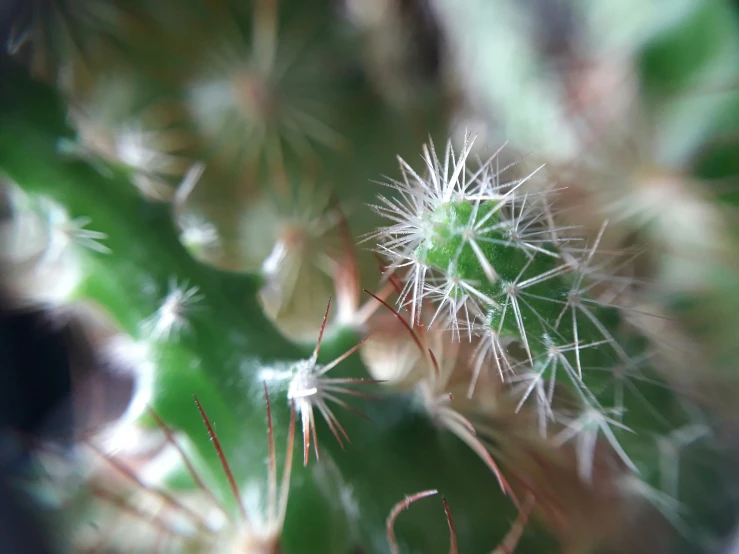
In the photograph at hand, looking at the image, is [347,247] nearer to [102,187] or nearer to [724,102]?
[102,187]

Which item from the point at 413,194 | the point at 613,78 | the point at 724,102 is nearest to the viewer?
the point at 413,194

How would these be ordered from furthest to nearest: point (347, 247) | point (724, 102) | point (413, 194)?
point (724, 102) → point (347, 247) → point (413, 194)

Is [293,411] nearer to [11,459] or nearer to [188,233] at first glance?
[188,233]

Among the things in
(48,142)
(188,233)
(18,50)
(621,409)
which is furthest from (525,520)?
(18,50)

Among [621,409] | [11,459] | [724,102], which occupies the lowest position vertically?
[11,459]

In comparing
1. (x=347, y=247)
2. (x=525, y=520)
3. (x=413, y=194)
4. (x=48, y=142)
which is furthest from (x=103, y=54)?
(x=525, y=520)

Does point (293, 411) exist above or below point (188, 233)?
below

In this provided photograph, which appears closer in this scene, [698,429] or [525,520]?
[525,520]
